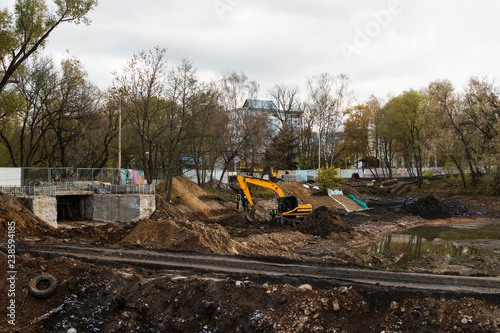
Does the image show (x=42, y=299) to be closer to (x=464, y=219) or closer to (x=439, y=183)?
(x=464, y=219)

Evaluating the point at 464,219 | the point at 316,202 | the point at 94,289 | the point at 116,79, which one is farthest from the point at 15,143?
the point at 464,219

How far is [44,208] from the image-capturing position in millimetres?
20828

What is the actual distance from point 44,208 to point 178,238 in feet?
30.5

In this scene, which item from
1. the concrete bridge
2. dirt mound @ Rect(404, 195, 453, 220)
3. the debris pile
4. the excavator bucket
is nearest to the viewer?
the concrete bridge

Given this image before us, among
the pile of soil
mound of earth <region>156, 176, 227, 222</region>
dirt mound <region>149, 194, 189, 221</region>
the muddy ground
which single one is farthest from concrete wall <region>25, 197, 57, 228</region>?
the muddy ground

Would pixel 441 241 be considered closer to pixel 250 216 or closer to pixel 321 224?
pixel 321 224

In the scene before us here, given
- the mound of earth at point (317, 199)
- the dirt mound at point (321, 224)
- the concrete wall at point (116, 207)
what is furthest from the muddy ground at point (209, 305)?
the mound of earth at point (317, 199)

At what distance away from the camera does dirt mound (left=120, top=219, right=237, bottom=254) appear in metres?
15.9

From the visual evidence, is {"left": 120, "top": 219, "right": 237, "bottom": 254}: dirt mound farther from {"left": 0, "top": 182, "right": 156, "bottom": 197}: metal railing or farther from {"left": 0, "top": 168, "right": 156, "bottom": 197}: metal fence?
{"left": 0, "top": 168, "right": 156, "bottom": 197}: metal fence

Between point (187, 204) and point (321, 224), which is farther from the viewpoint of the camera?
point (187, 204)

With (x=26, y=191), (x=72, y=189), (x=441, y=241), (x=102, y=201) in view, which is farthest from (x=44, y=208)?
(x=441, y=241)

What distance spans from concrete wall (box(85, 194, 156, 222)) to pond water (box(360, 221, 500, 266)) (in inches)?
561

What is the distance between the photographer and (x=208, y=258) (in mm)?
13398

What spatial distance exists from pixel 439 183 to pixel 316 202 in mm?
20839
